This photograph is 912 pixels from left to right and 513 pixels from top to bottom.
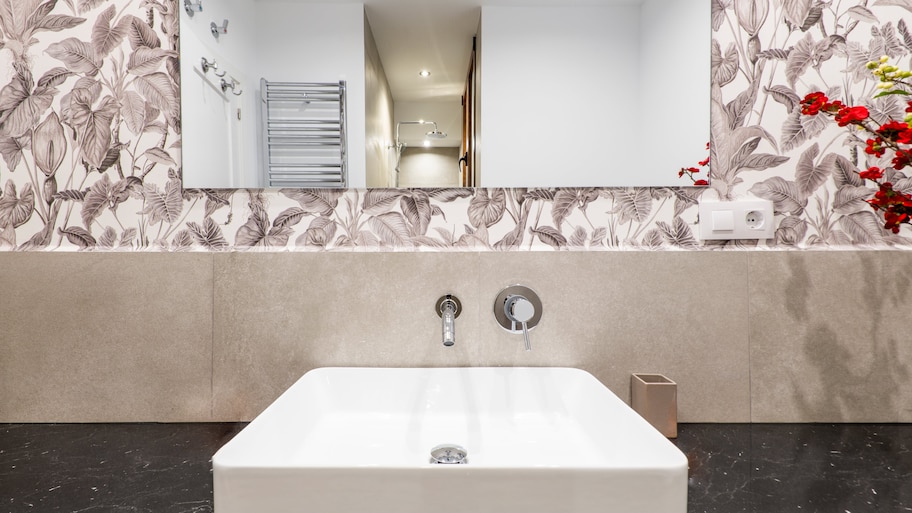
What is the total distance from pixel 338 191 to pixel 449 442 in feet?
1.86

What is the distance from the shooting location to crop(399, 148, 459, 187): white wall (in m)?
1.04

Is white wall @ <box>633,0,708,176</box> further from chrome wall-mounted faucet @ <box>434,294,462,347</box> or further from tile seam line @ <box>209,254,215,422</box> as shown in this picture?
tile seam line @ <box>209,254,215,422</box>

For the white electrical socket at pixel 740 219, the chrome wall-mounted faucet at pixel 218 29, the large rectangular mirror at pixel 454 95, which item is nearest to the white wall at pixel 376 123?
the large rectangular mirror at pixel 454 95

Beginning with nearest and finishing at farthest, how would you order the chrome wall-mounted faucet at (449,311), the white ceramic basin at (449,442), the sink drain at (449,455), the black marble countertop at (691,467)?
the white ceramic basin at (449,442) → the black marble countertop at (691,467) → the sink drain at (449,455) → the chrome wall-mounted faucet at (449,311)

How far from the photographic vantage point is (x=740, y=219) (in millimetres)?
1018

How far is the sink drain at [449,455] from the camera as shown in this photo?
780 mm

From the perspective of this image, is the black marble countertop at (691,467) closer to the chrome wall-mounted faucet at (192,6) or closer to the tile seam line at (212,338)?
the tile seam line at (212,338)

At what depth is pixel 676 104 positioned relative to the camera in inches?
40.9

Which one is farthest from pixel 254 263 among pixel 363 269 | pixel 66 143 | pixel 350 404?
pixel 66 143

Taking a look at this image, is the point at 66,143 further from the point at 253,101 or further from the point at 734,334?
the point at 734,334

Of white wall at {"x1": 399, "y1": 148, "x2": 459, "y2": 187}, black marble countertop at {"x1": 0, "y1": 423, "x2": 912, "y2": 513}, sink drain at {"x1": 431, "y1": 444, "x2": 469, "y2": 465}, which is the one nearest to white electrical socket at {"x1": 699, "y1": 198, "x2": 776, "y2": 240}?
black marble countertop at {"x1": 0, "y1": 423, "x2": 912, "y2": 513}

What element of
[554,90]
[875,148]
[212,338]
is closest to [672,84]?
[554,90]

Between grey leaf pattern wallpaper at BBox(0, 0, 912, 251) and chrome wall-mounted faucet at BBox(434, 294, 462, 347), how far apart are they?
12 centimetres

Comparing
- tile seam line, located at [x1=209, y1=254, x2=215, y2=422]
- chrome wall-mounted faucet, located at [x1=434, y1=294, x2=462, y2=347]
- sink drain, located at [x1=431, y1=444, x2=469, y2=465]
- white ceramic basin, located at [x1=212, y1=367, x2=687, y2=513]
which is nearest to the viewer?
white ceramic basin, located at [x1=212, y1=367, x2=687, y2=513]
